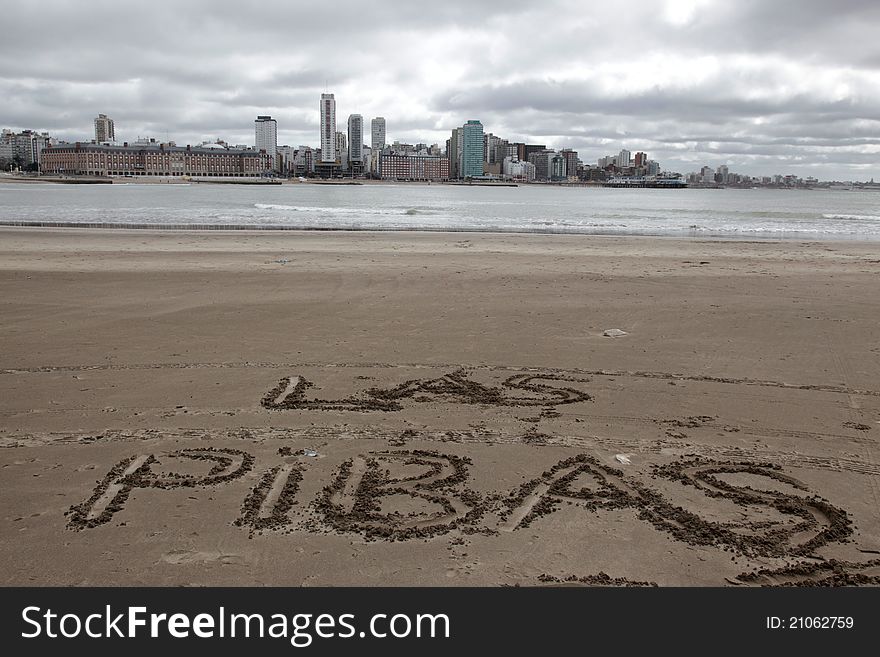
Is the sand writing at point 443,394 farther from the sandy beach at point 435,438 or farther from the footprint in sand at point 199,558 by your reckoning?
the footprint in sand at point 199,558

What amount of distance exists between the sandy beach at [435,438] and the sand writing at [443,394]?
1.3 inches

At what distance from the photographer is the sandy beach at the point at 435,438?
391 cm

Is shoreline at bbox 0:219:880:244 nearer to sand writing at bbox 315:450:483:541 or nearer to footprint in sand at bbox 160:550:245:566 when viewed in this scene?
sand writing at bbox 315:450:483:541

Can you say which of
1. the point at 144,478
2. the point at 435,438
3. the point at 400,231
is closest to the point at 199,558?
the point at 144,478

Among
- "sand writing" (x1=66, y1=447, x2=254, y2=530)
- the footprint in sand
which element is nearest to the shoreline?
"sand writing" (x1=66, y1=447, x2=254, y2=530)

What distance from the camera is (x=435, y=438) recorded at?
571 cm

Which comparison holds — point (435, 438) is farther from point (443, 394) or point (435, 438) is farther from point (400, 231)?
point (400, 231)

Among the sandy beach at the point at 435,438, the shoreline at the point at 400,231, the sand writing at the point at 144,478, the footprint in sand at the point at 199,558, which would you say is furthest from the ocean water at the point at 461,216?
the footprint in sand at the point at 199,558

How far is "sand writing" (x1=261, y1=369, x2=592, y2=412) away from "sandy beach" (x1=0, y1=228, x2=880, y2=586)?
3 centimetres

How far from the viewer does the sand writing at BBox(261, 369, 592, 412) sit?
650cm

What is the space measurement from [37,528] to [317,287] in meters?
9.01

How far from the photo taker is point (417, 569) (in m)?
3.78

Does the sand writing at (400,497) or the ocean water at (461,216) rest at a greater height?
the ocean water at (461,216)
